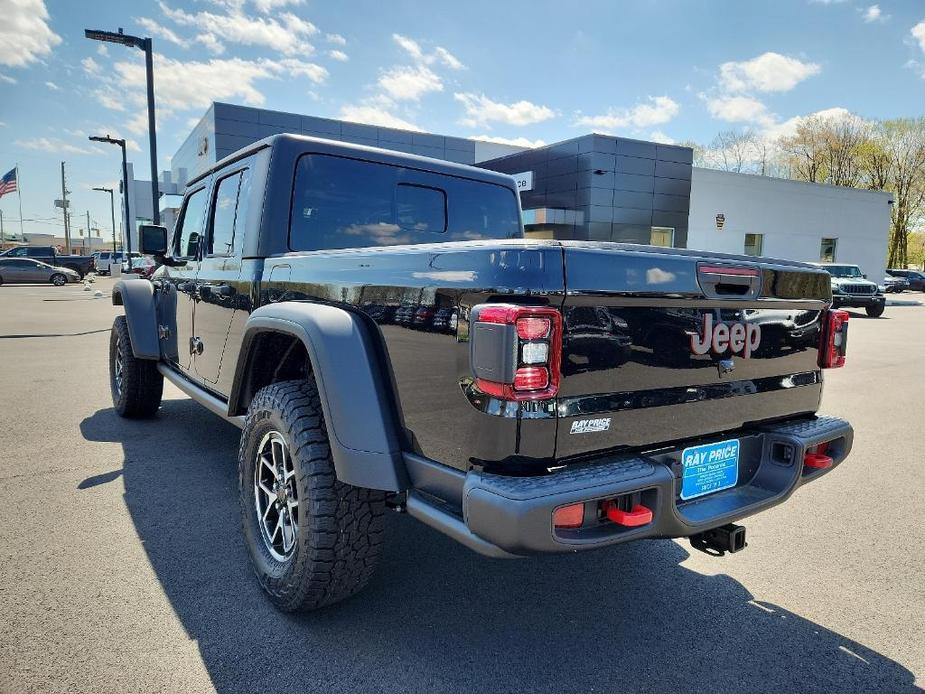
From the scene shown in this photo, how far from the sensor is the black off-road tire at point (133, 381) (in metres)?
5.20

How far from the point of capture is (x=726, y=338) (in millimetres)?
2281

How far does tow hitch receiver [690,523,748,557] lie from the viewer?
230 centimetres

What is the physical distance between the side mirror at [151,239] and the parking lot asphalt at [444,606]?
1520 mm

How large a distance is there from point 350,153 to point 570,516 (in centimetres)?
238

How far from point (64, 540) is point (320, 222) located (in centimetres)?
206

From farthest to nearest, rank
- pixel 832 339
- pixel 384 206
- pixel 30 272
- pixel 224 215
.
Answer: pixel 30 272
pixel 224 215
pixel 384 206
pixel 832 339

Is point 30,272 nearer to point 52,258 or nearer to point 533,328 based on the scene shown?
point 52,258

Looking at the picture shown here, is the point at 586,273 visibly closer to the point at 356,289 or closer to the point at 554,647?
the point at 356,289

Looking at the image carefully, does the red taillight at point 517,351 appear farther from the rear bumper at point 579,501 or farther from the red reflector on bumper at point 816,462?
the red reflector on bumper at point 816,462

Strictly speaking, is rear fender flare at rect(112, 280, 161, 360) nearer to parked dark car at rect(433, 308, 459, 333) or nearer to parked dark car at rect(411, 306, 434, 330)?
parked dark car at rect(411, 306, 434, 330)

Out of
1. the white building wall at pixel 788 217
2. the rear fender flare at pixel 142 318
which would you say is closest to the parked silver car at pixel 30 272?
the white building wall at pixel 788 217

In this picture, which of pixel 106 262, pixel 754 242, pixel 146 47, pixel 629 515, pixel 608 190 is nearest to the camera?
pixel 629 515

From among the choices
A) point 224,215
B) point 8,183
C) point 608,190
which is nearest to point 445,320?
point 224,215

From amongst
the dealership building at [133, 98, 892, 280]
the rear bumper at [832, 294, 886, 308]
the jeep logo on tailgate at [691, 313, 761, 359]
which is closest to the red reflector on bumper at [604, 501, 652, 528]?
the jeep logo on tailgate at [691, 313, 761, 359]
